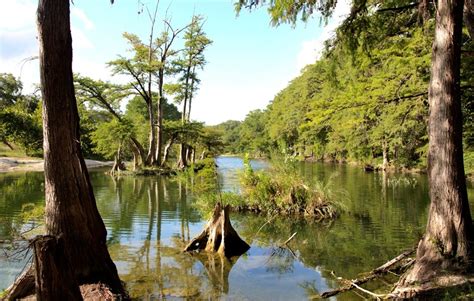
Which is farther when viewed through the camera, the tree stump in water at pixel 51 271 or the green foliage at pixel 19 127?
the green foliage at pixel 19 127

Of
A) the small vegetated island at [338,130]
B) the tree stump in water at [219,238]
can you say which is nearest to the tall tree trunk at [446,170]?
the small vegetated island at [338,130]

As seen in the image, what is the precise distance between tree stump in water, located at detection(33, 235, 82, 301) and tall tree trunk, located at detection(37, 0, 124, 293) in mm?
1272

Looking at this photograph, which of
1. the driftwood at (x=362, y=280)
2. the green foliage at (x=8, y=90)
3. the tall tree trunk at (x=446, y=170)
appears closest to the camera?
the tall tree trunk at (x=446, y=170)

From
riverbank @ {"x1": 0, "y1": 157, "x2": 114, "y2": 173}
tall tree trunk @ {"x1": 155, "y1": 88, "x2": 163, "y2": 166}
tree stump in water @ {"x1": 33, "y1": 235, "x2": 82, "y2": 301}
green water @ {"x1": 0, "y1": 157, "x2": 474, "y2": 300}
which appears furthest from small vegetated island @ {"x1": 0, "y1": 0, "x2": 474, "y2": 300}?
riverbank @ {"x1": 0, "y1": 157, "x2": 114, "y2": 173}

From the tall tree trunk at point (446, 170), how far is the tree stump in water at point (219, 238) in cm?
465

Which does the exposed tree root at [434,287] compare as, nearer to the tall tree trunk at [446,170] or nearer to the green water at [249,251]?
the tall tree trunk at [446,170]

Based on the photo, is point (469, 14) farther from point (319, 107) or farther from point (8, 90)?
point (8, 90)

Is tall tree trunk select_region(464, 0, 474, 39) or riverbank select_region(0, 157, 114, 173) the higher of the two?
tall tree trunk select_region(464, 0, 474, 39)

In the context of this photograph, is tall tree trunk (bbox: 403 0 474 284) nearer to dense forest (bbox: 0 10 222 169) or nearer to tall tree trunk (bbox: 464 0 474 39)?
tall tree trunk (bbox: 464 0 474 39)

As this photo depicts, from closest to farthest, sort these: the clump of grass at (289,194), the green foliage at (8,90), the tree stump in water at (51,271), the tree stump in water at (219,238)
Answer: the tree stump in water at (51,271), the tree stump in water at (219,238), the clump of grass at (289,194), the green foliage at (8,90)

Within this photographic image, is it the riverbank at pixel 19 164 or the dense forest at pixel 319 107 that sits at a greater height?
the dense forest at pixel 319 107

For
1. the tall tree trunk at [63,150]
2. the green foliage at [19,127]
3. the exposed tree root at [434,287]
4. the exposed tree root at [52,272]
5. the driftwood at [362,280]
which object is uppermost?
the green foliage at [19,127]

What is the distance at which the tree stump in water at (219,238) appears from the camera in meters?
9.94

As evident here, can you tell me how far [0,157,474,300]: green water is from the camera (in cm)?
763
